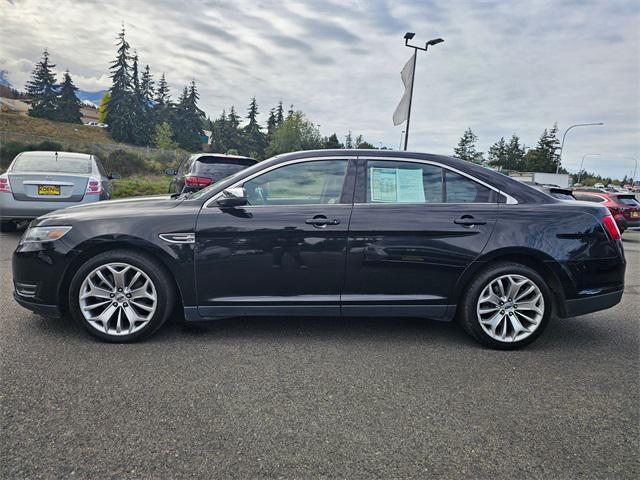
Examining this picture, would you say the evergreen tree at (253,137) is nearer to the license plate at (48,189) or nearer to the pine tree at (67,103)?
the pine tree at (67,103)

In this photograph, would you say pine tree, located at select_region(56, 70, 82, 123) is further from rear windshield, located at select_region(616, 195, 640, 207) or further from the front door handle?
the front door handle

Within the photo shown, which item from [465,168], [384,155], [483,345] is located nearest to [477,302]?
[483,345]

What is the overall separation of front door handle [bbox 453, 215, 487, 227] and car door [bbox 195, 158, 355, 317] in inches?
34.8

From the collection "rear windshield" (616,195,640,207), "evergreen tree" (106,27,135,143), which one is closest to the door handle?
"rear windshield" (616,195,640,207)

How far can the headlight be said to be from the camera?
326 centimetres

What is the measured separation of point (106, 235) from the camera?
10.6 ft

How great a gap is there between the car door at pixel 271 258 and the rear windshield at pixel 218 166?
532 centimetres

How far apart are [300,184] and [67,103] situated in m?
69.6

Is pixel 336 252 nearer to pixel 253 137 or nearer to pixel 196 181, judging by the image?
pixel 196 181

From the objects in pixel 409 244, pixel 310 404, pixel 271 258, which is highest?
pixel 409 244

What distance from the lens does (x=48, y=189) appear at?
6.89 meters

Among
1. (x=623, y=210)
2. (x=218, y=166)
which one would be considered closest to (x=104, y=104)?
(x=218, y=166)

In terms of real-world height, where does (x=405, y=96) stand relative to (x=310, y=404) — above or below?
above

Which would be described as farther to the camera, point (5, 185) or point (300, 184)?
point (5, 185)
